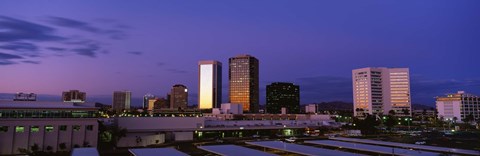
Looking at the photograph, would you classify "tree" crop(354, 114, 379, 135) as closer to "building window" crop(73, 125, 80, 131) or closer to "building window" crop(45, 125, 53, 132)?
"building window" crop(73, 125, 80, 131)

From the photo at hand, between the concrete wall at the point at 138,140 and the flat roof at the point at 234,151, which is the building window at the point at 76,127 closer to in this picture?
the concrete wall at the point at 138,140

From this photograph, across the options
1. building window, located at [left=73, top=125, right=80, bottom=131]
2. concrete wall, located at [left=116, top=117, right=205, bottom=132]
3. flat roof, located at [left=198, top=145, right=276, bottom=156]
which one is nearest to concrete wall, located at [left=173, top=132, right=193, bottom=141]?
concrete wall, located at [left=116, top=117, right=205, bottom=132]

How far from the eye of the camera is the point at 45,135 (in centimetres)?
5747

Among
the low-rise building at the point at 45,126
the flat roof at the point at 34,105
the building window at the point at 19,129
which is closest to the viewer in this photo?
the low-rise building at the point at 45,126

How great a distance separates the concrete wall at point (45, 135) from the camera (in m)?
55.1

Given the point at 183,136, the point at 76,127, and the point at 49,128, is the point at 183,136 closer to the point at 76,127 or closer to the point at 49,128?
the point at 76,127

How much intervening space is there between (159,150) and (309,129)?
65.1 meters

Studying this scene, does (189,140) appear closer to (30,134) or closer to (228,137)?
(228,137)

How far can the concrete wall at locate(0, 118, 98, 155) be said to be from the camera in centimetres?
5509

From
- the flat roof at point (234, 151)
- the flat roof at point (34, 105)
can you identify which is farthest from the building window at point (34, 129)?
the flat roof at point (234, 151)

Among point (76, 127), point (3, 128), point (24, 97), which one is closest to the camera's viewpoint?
point (3, 128)

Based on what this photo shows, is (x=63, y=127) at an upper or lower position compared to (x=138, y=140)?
upper

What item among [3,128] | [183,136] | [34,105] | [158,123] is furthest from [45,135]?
[183,136]

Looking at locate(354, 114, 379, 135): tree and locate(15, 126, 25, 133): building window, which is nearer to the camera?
locate(15, 126, 25, 133): building window
